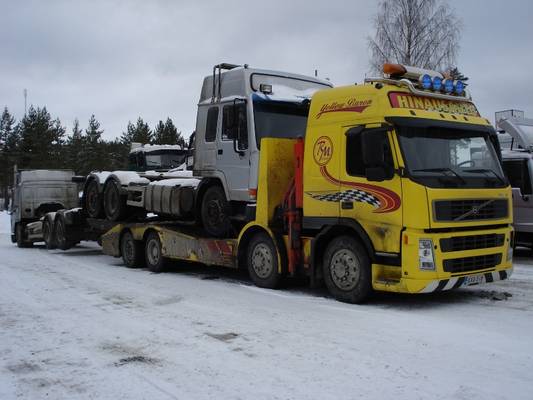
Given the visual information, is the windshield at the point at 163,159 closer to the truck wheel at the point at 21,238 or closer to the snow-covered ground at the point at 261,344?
the truck wheel at the point at 21,238

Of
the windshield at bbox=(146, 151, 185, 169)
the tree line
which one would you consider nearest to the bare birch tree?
the windshield at bbox=(146, 151, 185, 169)

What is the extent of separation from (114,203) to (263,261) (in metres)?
5.57

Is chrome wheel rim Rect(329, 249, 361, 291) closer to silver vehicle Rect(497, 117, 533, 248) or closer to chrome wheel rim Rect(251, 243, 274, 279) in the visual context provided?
chrome wheel rim Rect(251, 243, 274, 279)

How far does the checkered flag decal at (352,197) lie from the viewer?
7.10 meters

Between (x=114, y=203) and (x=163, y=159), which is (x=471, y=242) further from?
(x=163, y=159)

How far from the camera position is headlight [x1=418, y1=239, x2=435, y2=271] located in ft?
21.7

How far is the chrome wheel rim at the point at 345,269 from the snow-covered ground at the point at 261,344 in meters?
0.30

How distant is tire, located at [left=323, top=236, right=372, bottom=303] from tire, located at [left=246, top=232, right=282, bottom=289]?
1077 mm

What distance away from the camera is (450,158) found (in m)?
7.14

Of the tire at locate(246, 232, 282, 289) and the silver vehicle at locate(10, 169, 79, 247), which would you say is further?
the silver vehicle at locate(10, 169, 79, 247)

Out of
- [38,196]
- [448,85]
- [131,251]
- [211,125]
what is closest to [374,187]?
[448,85]

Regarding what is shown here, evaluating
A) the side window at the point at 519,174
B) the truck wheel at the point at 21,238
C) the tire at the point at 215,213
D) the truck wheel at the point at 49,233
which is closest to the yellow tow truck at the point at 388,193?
the tire at the point at 215,213

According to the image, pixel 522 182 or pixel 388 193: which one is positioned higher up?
pixel 522 182

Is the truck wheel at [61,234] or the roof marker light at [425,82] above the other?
the roof marker light at [425,82]
